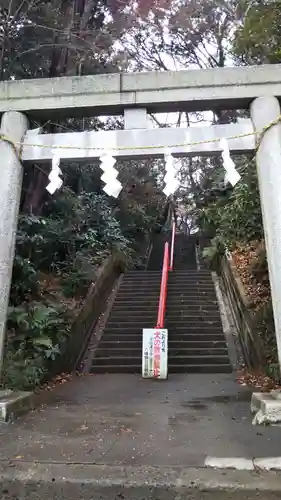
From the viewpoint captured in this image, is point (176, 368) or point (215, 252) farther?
point (215, 252)

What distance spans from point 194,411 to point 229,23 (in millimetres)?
15177

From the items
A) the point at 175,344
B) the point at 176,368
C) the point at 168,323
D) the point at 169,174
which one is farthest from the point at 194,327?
the point at 169,174

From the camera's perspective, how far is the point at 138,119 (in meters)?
5.75

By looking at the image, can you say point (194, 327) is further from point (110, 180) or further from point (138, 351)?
point (110, 180)

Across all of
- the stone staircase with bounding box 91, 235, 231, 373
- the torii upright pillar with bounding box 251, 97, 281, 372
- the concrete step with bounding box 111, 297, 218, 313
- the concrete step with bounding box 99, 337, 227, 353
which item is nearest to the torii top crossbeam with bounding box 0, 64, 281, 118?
the torii upright pillar with bounding box 251, 97, 281, 372

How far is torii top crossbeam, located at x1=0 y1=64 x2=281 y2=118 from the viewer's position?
5559mm

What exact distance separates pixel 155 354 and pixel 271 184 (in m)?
4.00

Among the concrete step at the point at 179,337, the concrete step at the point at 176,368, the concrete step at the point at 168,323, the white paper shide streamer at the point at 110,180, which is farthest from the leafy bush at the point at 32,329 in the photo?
the concrete step at the point at 168,323

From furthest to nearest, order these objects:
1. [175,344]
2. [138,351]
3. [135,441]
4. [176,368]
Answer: [175,344], [138,351], [176,368], [135,441]

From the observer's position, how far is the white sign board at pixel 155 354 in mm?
8039

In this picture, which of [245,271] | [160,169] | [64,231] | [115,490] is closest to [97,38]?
[64,231]

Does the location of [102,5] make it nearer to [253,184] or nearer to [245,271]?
Result: [253,184]

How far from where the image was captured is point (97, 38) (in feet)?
33.3

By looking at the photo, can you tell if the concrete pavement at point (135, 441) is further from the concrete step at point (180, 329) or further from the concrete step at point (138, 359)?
the concrete step at point (180, 329)
